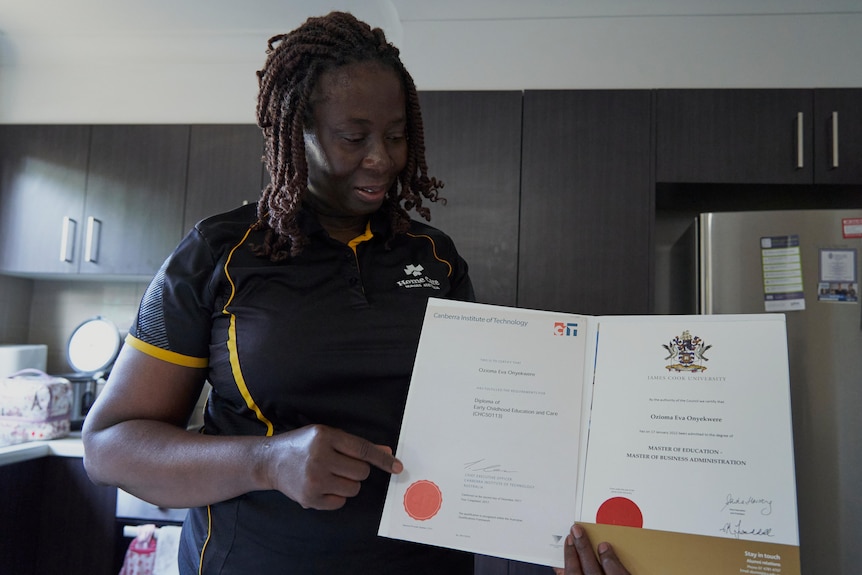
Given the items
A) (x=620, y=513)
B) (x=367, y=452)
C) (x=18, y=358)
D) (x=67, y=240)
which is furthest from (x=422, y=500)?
(x=18, y=358)

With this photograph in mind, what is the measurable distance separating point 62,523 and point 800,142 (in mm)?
2745

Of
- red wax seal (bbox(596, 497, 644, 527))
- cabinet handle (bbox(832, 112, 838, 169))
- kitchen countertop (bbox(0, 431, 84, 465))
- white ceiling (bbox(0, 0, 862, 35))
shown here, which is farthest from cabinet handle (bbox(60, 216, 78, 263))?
cabinet handle (bbox(832, 112, 838, 169))

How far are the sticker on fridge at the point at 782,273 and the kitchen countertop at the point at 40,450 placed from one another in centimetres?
215

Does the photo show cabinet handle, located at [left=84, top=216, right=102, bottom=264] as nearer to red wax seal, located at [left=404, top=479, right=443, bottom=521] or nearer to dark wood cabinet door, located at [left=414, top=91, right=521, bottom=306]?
dark wood cabinet door, located at [left=414, top=91, right=521, bottom=306]

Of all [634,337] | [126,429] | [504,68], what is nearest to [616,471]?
[634,337]

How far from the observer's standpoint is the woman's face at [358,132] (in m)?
0.91

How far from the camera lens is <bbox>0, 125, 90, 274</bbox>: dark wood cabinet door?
256 centimetres

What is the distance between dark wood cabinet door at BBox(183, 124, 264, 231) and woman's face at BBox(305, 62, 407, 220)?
1.58m

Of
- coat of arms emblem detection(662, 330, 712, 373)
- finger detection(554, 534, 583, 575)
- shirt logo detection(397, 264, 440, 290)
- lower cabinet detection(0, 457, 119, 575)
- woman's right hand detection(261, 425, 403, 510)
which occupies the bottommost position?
lower cabinet detection(0, 457, 119, 575)

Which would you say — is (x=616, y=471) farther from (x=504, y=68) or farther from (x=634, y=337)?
(x=504, y=68)

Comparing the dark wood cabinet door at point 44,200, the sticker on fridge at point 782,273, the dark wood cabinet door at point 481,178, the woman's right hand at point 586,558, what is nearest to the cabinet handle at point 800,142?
the sticker on fridge at point 782,273

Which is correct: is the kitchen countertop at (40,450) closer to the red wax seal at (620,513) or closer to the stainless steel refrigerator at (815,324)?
the red wax seal at (620,513)

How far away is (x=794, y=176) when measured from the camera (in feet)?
7.04

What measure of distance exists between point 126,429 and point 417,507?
0.37m
